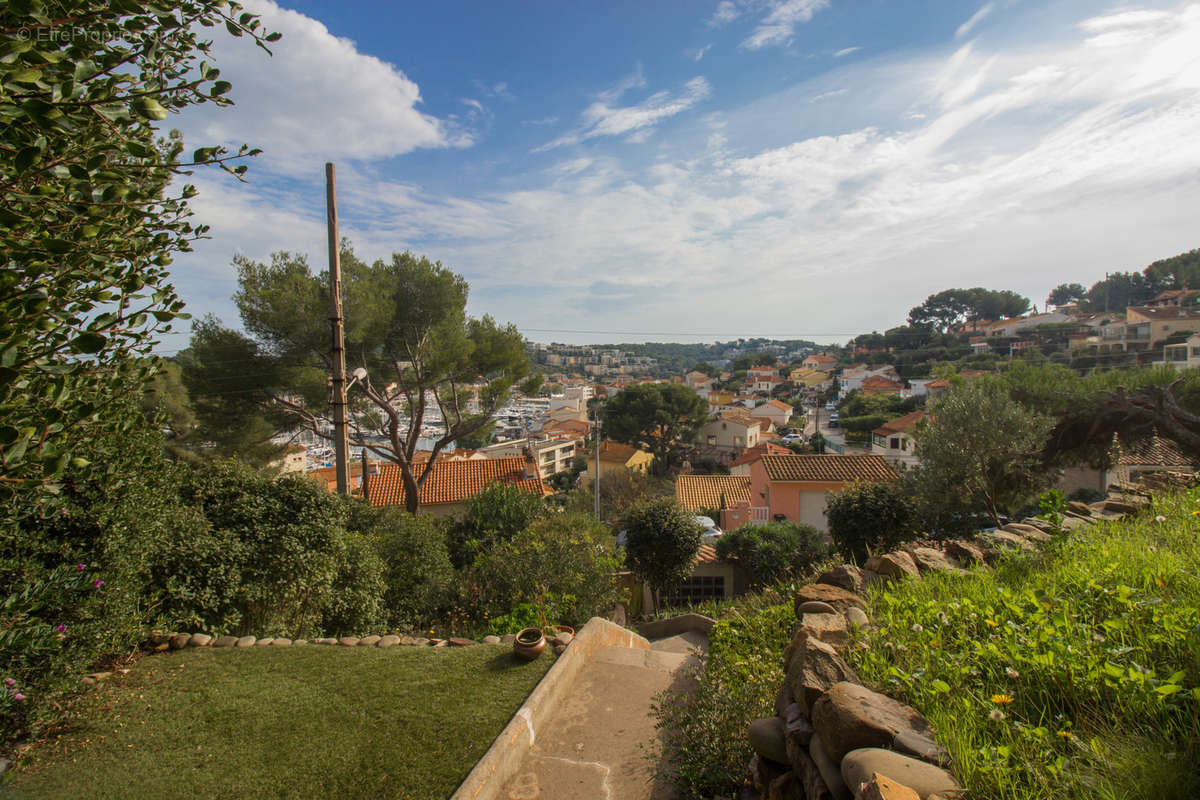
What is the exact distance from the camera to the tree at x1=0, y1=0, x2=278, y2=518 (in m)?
1.65

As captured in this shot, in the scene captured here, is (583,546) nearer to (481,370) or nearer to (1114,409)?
(481,370)

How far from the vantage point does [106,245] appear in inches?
89.0

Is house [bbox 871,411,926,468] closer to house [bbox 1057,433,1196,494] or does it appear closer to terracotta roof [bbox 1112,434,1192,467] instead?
house [bbox 1057,433,1196,494]

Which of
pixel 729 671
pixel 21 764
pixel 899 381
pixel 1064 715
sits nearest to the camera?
pixel 1064 715

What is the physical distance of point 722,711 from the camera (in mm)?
3379

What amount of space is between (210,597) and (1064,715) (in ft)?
22.0

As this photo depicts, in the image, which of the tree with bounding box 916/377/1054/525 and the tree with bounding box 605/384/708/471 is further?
the tree with bounding box 605/384/708/471

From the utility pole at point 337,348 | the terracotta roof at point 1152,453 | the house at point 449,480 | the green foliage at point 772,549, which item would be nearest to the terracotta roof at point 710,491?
the house at point 449,480

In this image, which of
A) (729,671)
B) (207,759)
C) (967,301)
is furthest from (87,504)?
(967,301)

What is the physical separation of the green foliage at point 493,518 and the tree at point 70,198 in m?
9.37

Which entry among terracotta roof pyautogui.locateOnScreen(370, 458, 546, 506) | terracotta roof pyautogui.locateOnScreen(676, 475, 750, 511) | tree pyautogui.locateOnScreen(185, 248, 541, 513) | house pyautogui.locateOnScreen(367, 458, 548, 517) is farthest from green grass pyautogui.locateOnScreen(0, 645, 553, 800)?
terracotta roof pyautogui.locateOnScreen(676, 475, 750, 511)

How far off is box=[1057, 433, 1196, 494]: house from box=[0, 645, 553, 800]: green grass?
12.7 m

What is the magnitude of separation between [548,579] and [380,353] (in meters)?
10.6

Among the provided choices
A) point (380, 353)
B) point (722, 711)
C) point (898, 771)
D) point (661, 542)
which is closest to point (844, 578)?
point (722, 711)
